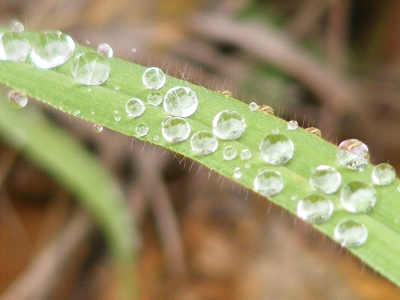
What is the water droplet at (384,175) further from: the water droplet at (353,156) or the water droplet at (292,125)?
the water droplet at (292,125)

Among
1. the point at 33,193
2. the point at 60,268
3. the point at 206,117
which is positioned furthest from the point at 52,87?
the point at 33,193

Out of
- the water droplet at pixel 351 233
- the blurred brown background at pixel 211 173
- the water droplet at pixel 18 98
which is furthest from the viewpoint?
the blurred brown background at pixel 211 173

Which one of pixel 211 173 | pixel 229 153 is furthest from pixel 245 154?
pixel 211 173

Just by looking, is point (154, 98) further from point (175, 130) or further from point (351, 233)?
point (351, 233)

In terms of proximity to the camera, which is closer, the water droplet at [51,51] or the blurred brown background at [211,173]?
the water droplet at [51,51]

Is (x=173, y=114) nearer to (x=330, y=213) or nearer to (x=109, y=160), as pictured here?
(x=330, y=213)

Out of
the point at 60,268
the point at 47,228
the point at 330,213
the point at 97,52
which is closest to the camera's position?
the point at 330,213

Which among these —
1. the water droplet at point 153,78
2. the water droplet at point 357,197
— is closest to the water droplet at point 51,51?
the water droplet at point 153,78
